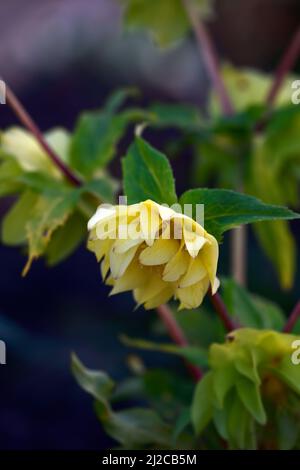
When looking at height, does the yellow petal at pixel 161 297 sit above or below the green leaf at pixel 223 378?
above

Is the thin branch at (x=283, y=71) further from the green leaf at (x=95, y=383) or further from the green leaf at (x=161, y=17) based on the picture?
the green leaf at (x=95, y=383)

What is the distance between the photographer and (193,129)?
0.82 m

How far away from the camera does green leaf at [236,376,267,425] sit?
22.9 inches

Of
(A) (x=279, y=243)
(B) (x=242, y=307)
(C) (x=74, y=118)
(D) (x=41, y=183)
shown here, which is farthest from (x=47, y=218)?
(C) (x=74, y=118)

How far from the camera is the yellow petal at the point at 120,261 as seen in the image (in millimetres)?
476

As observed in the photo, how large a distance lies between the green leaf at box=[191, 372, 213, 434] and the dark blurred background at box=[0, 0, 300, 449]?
485mm

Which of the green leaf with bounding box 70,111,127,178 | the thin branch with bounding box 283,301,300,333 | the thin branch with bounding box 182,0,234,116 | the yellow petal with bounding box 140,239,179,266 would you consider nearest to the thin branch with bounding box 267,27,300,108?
the thin branch with bounding box 182,0,234,116

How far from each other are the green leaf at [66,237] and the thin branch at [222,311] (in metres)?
0.17

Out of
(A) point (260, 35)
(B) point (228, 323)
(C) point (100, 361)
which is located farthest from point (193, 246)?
(A) point (260, 35)

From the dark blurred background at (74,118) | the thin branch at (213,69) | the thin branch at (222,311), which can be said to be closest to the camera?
the thin branch at (222,311)

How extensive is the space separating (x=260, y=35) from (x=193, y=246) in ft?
3.89

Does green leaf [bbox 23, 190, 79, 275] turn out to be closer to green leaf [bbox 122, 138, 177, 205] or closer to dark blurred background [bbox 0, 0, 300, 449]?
green leaf [bbox 122, 138, 177, 205]

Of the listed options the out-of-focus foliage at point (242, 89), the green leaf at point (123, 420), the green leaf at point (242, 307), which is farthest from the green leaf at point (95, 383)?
the out-of-focus foliage at point (242, 89)

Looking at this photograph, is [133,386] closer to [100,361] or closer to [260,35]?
[100,361]
